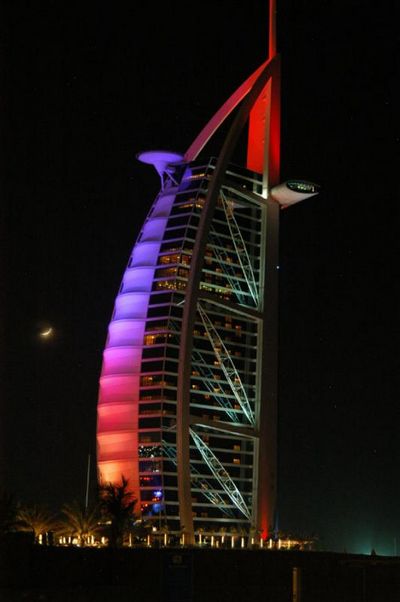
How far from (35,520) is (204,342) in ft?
95.8

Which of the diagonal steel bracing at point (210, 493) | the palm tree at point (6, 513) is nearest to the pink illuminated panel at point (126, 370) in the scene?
the diagonal steel bracing at point (210, 493)

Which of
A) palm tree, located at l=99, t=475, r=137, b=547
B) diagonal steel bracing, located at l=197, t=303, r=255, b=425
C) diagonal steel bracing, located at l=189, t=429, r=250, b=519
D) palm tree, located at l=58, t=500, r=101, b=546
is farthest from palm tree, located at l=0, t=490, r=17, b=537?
diagonal steel bracing, located at l=197, t=303, r=255, b=425

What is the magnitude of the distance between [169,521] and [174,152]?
112 ft

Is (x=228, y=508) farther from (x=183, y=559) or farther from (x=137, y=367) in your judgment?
(x=183, y=559)

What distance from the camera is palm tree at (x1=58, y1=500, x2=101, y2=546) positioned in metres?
75.7

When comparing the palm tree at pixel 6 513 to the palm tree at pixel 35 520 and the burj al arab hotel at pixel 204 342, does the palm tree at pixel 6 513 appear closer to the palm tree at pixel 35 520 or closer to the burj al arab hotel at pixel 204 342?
the palm tree at pixel 35 520

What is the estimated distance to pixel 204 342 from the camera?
96.4 metres

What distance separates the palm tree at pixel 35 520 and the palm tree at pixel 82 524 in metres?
1.86

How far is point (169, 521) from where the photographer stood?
87.5 meters

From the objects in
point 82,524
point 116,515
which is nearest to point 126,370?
point 82,524

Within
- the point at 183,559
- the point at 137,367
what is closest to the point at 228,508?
the point at 137,367

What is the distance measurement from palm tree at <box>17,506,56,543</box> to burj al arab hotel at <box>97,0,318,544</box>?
1375 cm

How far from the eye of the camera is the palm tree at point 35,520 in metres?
70.2

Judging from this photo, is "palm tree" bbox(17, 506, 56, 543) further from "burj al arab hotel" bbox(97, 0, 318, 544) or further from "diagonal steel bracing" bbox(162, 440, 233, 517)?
"diagonal steel bracing" bbox(162, 440, 233, 517)
